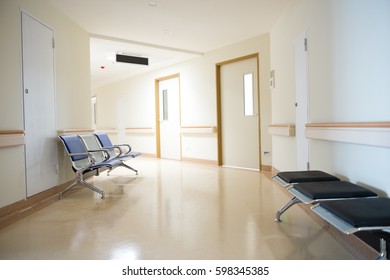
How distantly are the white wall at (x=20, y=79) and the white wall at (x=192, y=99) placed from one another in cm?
300

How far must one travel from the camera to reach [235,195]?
4191 mm

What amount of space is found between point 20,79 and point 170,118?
5649 millimetres

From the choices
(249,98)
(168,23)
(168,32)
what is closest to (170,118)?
(249,98)

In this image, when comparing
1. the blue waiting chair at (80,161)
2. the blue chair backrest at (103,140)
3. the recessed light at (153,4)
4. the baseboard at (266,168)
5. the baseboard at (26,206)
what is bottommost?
the baseboard at (26,206)

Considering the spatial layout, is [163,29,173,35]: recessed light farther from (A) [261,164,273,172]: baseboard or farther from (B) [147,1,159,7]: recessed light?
(A) [261,164,273,172]: baseboard

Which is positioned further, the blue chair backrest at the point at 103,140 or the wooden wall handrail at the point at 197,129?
the wooden wall handrail at the point at 197,129

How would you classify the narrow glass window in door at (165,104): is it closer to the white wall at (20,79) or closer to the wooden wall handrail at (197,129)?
the wooden wall handrail at (197,129)

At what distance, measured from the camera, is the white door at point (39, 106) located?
3795 millimetres

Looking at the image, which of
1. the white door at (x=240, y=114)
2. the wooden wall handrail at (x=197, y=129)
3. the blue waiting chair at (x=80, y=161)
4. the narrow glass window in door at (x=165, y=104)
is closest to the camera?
the blue waiting chair at (x=80, y=161)

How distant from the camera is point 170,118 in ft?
29.9

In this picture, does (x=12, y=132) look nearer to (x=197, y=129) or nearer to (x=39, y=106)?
(x=39, y=106)

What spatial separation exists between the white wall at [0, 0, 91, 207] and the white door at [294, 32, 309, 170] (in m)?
3.52

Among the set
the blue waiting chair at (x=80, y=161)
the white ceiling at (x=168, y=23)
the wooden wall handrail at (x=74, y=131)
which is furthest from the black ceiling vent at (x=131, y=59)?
the blue waiting chair at (x=80, y=161)
